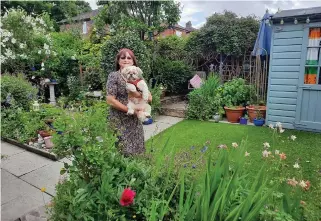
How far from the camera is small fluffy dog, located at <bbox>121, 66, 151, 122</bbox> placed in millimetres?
2383

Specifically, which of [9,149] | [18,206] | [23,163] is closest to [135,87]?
[18,206]

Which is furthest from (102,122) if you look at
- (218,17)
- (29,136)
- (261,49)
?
(218,17)

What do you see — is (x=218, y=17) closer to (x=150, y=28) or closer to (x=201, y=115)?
(x=150, y=28)

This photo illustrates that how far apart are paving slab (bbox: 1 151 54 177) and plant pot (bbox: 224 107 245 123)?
178 inches

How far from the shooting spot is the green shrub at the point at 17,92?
217 inches

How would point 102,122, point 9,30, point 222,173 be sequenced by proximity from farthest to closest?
point 9,30, point 102,122, point 222,173

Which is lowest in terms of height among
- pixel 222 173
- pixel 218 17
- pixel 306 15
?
pixel 222 173

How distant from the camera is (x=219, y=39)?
9.05m

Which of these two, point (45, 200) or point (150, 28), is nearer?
point (45, 200)

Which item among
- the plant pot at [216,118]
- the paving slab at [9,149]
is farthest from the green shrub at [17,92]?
the plant pot at [216,118]

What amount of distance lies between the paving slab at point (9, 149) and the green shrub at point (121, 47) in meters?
2.96

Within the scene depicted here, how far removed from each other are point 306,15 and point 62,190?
5.62m

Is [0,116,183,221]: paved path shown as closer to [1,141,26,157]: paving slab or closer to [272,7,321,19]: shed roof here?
[1,141,26,157]: paving slab

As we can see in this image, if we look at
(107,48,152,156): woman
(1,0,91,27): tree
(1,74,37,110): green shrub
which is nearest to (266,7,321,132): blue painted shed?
(107,48,152,156): woman
